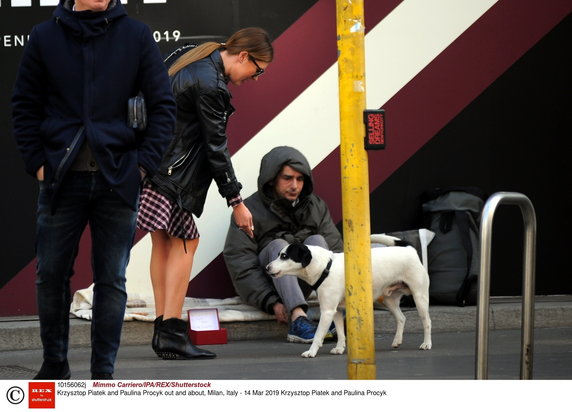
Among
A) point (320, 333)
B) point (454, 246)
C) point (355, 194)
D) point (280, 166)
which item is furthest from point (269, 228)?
point (355, 194)

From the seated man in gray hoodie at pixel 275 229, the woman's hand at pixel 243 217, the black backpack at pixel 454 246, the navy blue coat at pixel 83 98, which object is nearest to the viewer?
the navy blue coat at pixel 83 98

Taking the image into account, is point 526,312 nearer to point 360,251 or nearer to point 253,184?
point 360,251

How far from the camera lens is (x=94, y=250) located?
5.22 metres

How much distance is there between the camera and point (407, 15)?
9125 millimetres

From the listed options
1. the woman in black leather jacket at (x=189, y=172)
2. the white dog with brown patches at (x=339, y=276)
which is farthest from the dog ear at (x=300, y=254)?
the woman in black leather jacket at (x=189, y=172)

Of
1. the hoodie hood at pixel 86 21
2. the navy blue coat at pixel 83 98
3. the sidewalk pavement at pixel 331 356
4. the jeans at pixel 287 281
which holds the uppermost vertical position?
the hoodie hood at pixel 86 21

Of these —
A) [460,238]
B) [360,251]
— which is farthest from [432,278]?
[360,251]

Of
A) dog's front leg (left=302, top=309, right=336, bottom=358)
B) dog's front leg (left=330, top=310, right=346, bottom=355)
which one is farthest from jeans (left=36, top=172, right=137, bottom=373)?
dog's front leg (left=330, top=310, right=346, bottom=355)

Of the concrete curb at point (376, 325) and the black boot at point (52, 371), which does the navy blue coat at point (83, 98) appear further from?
the concrete curb at point (376, 325)

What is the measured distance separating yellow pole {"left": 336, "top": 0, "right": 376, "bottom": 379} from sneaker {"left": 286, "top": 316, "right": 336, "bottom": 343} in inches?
96.5

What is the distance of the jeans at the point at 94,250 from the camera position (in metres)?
5.14

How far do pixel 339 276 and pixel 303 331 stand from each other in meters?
0.63

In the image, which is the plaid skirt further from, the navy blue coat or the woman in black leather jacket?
the navy blue coat

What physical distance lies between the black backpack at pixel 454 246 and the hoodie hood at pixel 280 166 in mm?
1076
